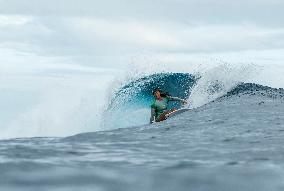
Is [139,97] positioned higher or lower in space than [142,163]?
higher

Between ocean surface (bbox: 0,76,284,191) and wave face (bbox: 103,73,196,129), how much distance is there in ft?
84.9

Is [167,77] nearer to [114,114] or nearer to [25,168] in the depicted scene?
[114,114]

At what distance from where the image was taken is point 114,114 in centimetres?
3503

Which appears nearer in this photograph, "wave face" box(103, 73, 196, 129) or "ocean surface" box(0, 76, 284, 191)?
"ocean surface" box(0, 76, 284, 191)

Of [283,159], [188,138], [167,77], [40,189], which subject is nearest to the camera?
[40,189]

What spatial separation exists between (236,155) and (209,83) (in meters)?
28.0

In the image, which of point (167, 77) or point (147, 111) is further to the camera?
point (167, 77)

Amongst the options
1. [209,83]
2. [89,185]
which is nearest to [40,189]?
[89,185]

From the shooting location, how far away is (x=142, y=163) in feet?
16.5

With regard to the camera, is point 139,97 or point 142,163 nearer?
point 142,163

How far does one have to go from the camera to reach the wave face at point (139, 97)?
33969mm

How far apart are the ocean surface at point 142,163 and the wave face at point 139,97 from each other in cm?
2587

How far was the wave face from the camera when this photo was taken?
33969mm

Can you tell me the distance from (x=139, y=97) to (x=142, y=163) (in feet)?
99.1
